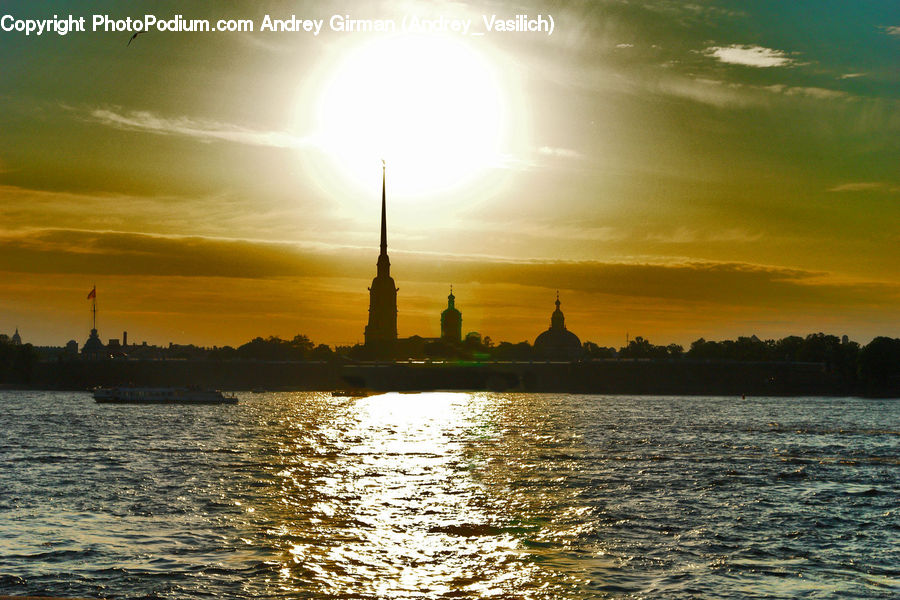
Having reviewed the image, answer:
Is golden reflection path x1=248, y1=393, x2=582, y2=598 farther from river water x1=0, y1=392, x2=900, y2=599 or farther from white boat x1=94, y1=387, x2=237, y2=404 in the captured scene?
white boat x1=94, y1=387, x2=237, y2=404

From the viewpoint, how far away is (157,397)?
6196 inches

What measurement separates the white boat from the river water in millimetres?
80346

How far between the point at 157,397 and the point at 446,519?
129195 millimetres

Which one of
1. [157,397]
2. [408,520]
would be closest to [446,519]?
[408,520]

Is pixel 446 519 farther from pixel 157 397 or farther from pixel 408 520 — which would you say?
pixel 157 397

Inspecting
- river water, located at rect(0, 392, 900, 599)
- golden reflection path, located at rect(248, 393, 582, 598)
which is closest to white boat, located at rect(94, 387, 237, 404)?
river water, located at rect(0, 392, 900, 599)

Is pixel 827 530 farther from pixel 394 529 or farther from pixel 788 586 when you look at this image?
pixel 394 529

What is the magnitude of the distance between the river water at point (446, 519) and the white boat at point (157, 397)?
80.3 meters

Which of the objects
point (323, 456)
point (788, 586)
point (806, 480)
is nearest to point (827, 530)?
point (788, 586)

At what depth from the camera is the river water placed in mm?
26219

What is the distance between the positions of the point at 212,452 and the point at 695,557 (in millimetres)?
39516

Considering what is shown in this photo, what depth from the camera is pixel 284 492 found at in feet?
142

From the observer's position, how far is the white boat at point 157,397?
504 ft

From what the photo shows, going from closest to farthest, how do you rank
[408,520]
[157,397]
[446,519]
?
A: [408,520] → [446,519] → [157,397]
